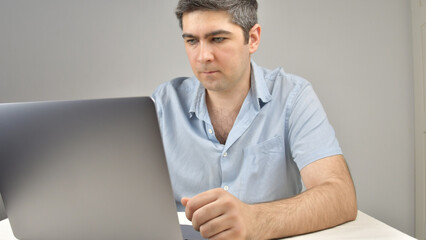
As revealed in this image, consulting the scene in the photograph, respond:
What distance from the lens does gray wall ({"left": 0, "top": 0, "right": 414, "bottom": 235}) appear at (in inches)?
95.4

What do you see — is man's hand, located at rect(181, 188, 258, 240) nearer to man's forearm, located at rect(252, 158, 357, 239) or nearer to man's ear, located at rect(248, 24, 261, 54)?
man's forearm, located at rect(252, 158, 357, 239)

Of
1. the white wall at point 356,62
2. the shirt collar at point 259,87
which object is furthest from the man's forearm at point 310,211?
the white wall at point 356,62

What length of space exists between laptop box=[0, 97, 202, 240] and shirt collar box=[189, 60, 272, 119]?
2.69 feet

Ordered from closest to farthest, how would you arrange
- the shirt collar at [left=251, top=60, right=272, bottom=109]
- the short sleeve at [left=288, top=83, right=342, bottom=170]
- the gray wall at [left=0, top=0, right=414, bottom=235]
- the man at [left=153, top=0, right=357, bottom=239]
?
the short sleeve at [left=288, top=83, right=342, bottom=170] < the man at [left=153, top=0, right=357, bottom=239] < the shirt collar at [left=251, top=60, right=272, bottom=109] < the gray wall at [left=0, top=0, right=414, bottom=235]

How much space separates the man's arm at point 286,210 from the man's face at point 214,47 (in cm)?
45

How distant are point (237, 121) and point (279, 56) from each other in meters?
1.23

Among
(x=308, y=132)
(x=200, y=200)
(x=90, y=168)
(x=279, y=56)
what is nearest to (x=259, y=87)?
(x=308, y=132)

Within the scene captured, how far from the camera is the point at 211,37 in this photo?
135 centimetres

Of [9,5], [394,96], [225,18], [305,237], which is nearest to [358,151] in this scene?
[394,96]

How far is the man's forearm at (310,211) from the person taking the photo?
2.51ft

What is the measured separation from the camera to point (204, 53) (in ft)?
4.35

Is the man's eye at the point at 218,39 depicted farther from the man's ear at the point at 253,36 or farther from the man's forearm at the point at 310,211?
the man's forearm at the point at 310,211

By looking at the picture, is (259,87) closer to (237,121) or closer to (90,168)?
(237,121)

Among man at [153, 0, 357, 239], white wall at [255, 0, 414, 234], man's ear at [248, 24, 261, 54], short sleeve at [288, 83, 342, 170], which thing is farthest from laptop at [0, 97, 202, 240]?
white wall at [255, 0, 414, 234]
